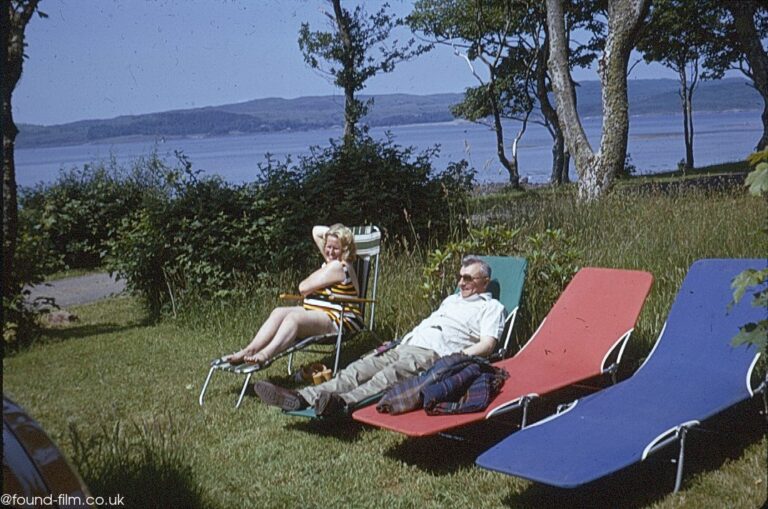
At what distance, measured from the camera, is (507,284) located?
5098 millimetres

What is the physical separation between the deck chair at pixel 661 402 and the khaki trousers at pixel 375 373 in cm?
103

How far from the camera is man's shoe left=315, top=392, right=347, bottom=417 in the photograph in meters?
4.14

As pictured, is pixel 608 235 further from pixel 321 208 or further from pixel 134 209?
pixel 134 209

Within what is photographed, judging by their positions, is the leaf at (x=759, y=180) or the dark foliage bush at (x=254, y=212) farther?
the dark foliage bush at (x=254, y=212)

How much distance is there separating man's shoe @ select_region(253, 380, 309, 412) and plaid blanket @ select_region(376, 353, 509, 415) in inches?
18.6

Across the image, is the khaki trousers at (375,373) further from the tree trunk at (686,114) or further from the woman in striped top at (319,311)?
the tree trunk at (686,114)

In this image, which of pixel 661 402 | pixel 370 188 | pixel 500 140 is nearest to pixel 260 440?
pixel 661 402

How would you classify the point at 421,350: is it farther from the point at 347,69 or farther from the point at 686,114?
the point at 686,114

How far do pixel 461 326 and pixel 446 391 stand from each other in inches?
33.7

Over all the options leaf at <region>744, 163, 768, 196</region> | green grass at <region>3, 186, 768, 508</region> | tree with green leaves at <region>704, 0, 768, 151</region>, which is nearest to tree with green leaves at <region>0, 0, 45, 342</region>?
green grass at <region>3, 186, 768, 508</region>

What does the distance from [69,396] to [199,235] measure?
4042 mm

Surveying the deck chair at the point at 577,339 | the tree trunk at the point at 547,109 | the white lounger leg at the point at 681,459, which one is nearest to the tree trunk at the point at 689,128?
the tree trunk at the point at 547,109

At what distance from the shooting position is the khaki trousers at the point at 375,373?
14.4 feet

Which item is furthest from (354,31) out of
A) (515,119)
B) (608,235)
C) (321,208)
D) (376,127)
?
(515,119)
